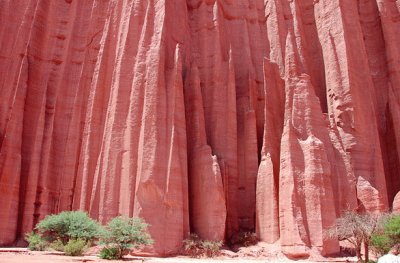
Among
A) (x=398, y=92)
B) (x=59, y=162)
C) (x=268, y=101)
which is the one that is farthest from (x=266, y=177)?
(x=59, y=162)

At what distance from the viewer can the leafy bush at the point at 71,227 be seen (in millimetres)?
19703

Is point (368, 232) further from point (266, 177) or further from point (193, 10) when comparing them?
point (193, 10)

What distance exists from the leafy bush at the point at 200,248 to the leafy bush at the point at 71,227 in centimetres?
387

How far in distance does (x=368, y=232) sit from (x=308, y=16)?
17263 millimetres

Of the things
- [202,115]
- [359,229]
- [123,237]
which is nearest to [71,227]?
[123,237]

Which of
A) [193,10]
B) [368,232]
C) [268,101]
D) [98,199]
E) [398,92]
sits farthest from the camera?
[193,10]

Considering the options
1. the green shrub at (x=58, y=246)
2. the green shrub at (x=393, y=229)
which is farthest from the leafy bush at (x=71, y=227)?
→ the green shrub at (x=393, y=229)

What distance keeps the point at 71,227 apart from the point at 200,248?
5.66 metres

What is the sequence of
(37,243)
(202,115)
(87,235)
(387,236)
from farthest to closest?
(202,115)
(37,243)
(87,235)
(387,236)

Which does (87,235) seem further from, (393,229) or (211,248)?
(393,229)

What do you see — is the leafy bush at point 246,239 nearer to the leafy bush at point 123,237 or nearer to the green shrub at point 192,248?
the green shrub at point 192,248

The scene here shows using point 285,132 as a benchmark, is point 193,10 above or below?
above

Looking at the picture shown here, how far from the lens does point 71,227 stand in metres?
19.9

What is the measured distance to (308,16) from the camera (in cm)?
3006
